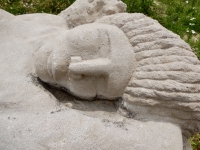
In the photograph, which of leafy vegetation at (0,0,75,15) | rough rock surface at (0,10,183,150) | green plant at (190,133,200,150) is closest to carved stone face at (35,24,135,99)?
rough rock surface at (0,10,183,150)

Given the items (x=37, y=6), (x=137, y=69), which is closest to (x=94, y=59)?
(x=137, y=69)

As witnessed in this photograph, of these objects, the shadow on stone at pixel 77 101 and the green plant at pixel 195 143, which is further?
the green plant at pixel 195 143

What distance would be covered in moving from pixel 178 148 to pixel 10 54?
0.84 meters

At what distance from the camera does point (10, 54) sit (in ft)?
5.02

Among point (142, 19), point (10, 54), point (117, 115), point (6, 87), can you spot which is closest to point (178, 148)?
point (117, 115)

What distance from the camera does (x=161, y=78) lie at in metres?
1.26

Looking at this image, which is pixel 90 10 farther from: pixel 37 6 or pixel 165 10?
pixel 165 10

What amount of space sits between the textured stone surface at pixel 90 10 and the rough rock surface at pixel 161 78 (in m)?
0.26

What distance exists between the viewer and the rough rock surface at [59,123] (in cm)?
122

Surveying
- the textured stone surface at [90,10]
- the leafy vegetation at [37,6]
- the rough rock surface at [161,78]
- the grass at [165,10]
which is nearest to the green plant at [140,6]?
the grass at [165,10]

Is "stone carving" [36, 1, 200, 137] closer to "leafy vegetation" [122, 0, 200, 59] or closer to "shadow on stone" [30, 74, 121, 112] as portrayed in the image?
"shadow on stone" [30, 74, 121, 112]

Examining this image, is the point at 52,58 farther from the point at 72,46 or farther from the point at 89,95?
the point at 89,95

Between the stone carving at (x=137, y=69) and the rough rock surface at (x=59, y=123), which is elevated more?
the stone carving at (x=137, y=69)

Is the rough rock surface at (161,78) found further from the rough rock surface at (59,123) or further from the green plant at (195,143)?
the green plant at (195,143)
